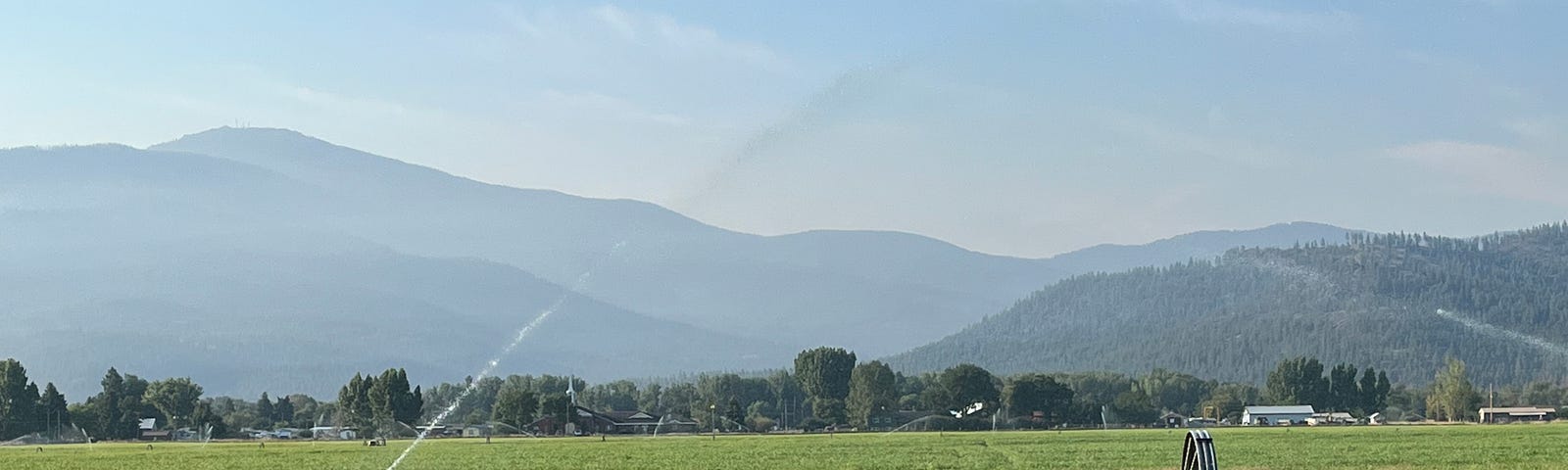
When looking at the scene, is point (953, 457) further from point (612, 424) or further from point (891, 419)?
point (891, 419)

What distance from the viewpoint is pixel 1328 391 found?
199875 mm

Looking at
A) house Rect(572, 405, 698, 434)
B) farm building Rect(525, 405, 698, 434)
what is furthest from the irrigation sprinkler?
house Rect(572, 405, 698, 434)

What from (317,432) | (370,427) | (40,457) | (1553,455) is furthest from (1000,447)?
(317,432)

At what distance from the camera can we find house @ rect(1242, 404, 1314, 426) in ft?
627

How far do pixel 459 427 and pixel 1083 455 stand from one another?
341 feet

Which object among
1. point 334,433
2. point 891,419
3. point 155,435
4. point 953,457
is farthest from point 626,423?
point 953,457

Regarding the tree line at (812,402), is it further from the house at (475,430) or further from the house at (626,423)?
the house at (626,423)

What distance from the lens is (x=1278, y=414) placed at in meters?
195

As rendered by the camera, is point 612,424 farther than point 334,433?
Yes

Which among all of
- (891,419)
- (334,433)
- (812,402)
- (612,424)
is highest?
(812,402)

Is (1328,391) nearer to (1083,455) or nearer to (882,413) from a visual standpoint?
(882,413)

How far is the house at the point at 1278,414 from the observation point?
627 ft

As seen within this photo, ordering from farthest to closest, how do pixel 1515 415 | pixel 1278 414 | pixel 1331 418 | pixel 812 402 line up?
pixel 812 402 < pixel 1278 414 < pixel 1515 415 < pixel 1331 418

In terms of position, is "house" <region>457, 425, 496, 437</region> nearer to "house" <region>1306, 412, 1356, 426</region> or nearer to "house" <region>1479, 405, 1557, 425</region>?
"house" <region>1306, 412, 1356, 426</region>
